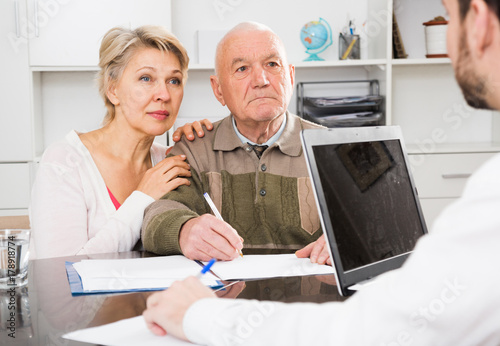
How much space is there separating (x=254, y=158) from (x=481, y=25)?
1.26m

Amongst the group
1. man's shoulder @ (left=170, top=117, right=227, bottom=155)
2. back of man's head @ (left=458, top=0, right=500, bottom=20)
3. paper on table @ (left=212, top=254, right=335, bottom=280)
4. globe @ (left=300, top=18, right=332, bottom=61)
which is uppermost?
globe @ (left=300, top=18, right=332, bottom=61)

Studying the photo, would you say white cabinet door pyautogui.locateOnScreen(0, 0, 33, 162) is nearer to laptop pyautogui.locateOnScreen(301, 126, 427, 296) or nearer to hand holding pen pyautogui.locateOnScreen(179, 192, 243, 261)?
hand holding pen pyautogui.locateOnScreen(179, 192, 243, 261)

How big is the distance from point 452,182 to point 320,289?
229cm

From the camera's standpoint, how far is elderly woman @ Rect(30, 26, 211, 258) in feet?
5.70

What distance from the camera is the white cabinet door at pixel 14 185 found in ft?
10.2

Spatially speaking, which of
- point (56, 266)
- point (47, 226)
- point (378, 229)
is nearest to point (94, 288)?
point (56, 266)

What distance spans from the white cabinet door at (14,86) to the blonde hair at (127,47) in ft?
4.02

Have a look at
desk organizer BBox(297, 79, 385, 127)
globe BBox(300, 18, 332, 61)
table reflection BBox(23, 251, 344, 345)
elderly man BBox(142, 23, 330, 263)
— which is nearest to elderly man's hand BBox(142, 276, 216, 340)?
table reflection BBox(23, 251, 344, 345)

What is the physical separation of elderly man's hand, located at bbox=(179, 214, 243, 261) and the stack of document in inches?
1.1

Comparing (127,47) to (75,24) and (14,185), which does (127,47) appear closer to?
(75,24)

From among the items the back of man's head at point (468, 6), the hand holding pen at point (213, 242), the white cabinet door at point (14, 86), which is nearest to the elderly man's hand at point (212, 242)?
the hand holding pen at point (213, 242)

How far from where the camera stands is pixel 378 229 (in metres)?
1.11

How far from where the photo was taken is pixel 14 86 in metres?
3.12

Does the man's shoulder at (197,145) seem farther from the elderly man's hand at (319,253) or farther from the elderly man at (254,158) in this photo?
the elderly man's hand at (319,253)
